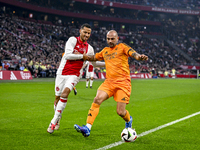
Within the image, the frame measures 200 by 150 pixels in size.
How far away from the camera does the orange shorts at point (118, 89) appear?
16.6 feet

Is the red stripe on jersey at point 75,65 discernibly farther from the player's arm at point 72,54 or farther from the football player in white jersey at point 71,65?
the player's arm at point 72,54

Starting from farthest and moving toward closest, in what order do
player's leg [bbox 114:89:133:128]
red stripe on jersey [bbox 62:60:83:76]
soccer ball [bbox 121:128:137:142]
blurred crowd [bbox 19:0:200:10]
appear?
blurred crowd [bbox 19:0:200:10]
red stripe on jersey [bbox 62:60:83:76]
player's leg [bbox 114:89:133:128]
soccer ball [bbox 121:128:137:142]

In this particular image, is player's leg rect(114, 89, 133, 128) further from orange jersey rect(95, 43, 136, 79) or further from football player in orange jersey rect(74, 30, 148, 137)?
orange jersey rect(95, 43, 136, 79)

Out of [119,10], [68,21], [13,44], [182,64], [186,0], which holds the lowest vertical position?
[182,64]

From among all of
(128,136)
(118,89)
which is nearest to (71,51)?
(118,89)

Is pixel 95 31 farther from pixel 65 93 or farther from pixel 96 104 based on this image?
pixel 96 104

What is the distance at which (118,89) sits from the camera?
5.15m

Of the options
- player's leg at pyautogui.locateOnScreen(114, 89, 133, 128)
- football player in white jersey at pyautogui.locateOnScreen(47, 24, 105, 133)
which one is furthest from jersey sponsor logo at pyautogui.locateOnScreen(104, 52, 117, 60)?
player's leg at pyautogui.locateOnScreen(114, 89, 133, 128)

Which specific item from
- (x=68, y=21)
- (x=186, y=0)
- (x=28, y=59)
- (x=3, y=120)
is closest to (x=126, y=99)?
(x=3, y=120)

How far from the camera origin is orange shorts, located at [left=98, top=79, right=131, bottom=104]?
16.6 feet

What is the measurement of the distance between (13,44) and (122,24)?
3867cm

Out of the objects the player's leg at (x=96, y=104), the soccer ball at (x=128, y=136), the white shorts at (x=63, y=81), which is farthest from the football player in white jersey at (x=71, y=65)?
the soccer ball at (x=128, y=136)

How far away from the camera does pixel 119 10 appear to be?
65.9 metres

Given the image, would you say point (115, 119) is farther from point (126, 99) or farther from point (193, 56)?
point (193, 56)
